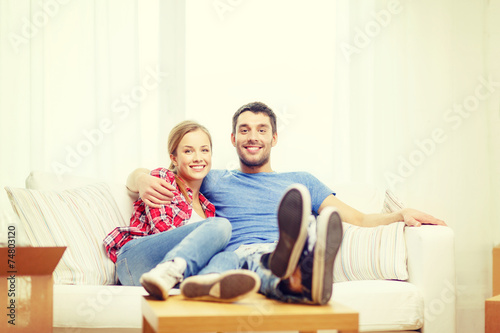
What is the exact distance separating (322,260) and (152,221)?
0.94 m

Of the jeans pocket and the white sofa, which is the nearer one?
the white sofa

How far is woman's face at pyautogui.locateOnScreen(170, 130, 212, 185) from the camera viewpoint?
2.11 metres

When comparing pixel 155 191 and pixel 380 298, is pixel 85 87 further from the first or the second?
pixel 380 298

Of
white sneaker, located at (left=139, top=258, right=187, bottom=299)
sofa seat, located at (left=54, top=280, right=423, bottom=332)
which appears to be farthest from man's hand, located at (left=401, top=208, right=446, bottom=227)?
white sneaker, located at (left=139, top=258, right=187, bottom=299)

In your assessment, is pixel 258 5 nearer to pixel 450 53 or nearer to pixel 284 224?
pixel 450 53

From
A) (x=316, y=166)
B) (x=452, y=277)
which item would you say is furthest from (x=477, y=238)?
(x=452, y=277)

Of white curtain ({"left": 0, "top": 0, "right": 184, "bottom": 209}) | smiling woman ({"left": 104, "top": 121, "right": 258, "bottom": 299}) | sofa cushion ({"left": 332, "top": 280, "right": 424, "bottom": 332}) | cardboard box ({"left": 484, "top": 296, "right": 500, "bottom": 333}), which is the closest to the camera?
smiling woman ({"left": 104, "top": 121, "right": 258, "bottom": 299})

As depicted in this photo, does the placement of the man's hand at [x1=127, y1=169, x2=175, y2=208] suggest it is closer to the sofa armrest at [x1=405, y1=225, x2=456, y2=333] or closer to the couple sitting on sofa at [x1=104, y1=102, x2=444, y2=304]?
the couple sitting on sofa at [x1=104, y1=102, x2=444, y2=304]

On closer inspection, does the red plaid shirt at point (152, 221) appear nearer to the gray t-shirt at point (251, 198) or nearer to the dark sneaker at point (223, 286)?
the gray t-shirt at point (251, 198)

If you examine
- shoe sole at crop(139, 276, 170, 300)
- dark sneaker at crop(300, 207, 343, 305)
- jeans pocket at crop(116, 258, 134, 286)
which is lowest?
jeans pocket at crop(116, 258, 134, 286)

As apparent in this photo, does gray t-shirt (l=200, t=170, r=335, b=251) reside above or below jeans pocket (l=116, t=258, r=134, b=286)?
above

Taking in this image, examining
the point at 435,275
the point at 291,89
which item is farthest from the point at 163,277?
the point at 291,89

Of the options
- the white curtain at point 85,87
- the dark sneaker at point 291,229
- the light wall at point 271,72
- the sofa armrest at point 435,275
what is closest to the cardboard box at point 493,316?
the sofa armrest at point 435,275

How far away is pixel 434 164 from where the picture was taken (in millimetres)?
3215
